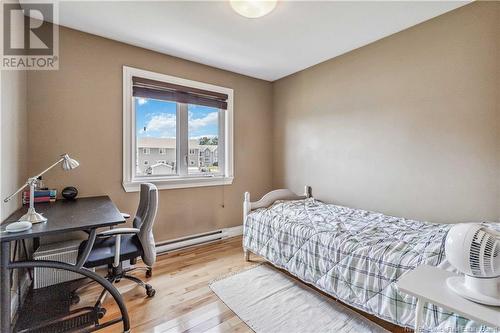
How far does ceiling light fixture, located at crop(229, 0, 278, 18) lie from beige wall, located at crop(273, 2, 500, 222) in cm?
144

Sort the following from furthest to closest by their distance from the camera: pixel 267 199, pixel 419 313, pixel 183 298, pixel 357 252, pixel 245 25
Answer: pixel 267 199 → pixel 245 25 → pixel 183 298 → pixel 357 252 → pixel 419 313

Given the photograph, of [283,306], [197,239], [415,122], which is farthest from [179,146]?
[415,122]

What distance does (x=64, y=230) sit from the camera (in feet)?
4.33

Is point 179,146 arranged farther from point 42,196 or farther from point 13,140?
point 13,140

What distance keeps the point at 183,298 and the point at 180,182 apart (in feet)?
4.60

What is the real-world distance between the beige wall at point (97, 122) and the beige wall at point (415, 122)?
1569 mm

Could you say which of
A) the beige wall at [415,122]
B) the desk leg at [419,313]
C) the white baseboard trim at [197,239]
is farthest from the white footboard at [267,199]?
the desk leg at [419,313]

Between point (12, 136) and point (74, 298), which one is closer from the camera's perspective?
point (12, 136)

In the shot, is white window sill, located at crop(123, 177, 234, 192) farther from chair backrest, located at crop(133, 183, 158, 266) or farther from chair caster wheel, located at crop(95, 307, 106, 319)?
chair caster wheel, located at crop(95, 307, 106, 319)

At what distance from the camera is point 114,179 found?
2.54 metres

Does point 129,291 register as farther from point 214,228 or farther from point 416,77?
point 416,77

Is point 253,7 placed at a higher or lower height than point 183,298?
higher

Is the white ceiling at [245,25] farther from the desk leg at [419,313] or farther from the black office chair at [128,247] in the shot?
the desk leg at [419,313]

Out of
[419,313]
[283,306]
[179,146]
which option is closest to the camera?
[419,313]
